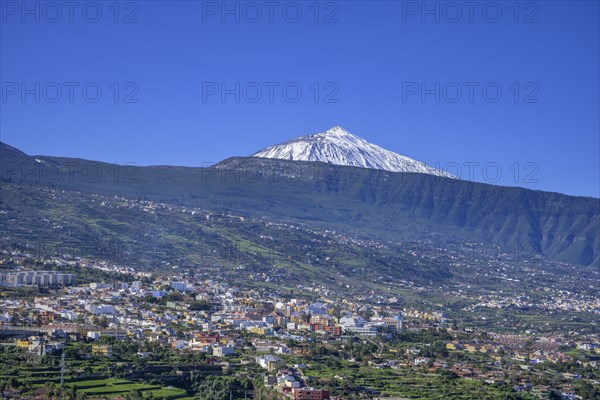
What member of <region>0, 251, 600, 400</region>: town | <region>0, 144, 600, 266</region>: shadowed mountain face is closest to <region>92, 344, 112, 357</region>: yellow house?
<region>0, 251, 600, 400</region>: town

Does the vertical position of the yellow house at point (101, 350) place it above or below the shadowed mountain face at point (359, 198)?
below

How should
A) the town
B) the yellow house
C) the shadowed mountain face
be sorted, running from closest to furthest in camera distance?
1. the town
2. the yellow house
3. the shadowed mountain face

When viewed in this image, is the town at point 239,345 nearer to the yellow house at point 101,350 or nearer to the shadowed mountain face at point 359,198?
the yellow house at point 101,350

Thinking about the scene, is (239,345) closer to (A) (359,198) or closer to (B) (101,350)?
(B) (101,350)

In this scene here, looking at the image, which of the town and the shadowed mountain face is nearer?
the town

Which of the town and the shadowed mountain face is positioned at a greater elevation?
the shadowed mountain face

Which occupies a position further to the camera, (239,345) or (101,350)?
(239,345)

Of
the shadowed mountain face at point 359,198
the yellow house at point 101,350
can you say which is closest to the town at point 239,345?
the yellow house at point 101,350

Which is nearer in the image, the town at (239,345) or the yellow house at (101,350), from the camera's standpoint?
the town at (239,345)

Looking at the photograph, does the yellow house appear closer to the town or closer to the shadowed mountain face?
the town

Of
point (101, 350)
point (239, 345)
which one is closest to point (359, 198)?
point (239, 345)
